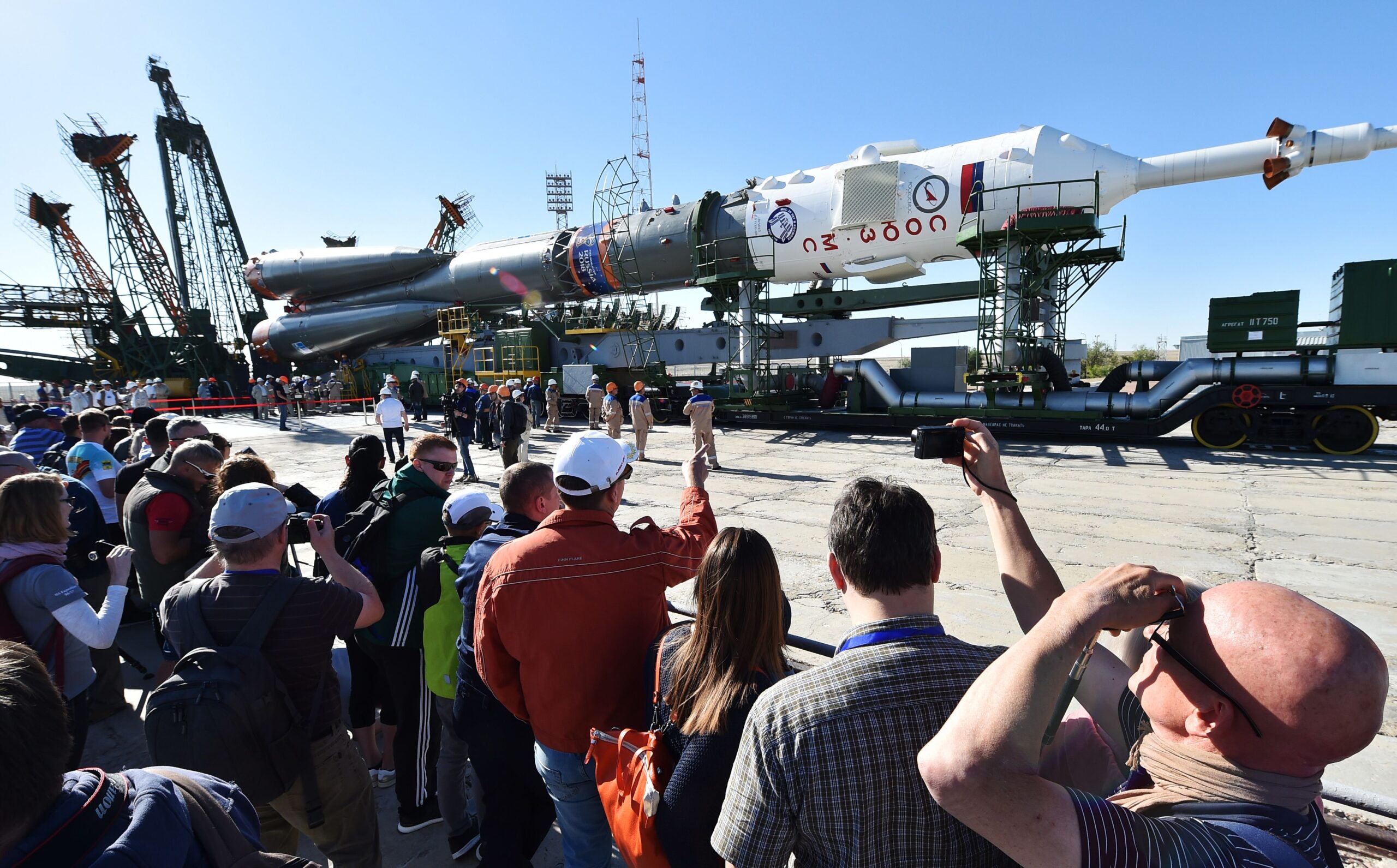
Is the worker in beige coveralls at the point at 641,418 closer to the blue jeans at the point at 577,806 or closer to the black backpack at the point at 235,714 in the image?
the blue jeans at the point at 577,806

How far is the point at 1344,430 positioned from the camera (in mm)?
10703

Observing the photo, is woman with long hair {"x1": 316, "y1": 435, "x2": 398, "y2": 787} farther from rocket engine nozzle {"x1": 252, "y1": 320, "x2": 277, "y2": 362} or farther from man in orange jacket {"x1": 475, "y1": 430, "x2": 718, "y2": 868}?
rocket engine nozzle {"x1": 252, "y1": 320, "x2": 277, "y2": 362}

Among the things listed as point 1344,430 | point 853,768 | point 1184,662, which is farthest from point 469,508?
point 1344,430

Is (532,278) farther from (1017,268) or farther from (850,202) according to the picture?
(1017,268)

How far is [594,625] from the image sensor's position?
2111 millimetres

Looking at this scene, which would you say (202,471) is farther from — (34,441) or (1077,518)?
(1077,518)

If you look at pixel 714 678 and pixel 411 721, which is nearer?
pixel 714 678

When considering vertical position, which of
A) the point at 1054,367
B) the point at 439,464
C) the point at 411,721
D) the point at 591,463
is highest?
the point at 1054,367

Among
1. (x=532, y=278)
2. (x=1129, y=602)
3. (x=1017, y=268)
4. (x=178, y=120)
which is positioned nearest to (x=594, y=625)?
(x=1129, y=602)

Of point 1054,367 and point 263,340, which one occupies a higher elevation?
point 263,340

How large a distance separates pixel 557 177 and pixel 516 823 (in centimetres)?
6067

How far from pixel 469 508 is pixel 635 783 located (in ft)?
4.68

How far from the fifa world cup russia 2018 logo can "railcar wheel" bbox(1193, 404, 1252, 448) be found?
8.60 metres

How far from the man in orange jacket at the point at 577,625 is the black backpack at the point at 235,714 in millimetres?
596
